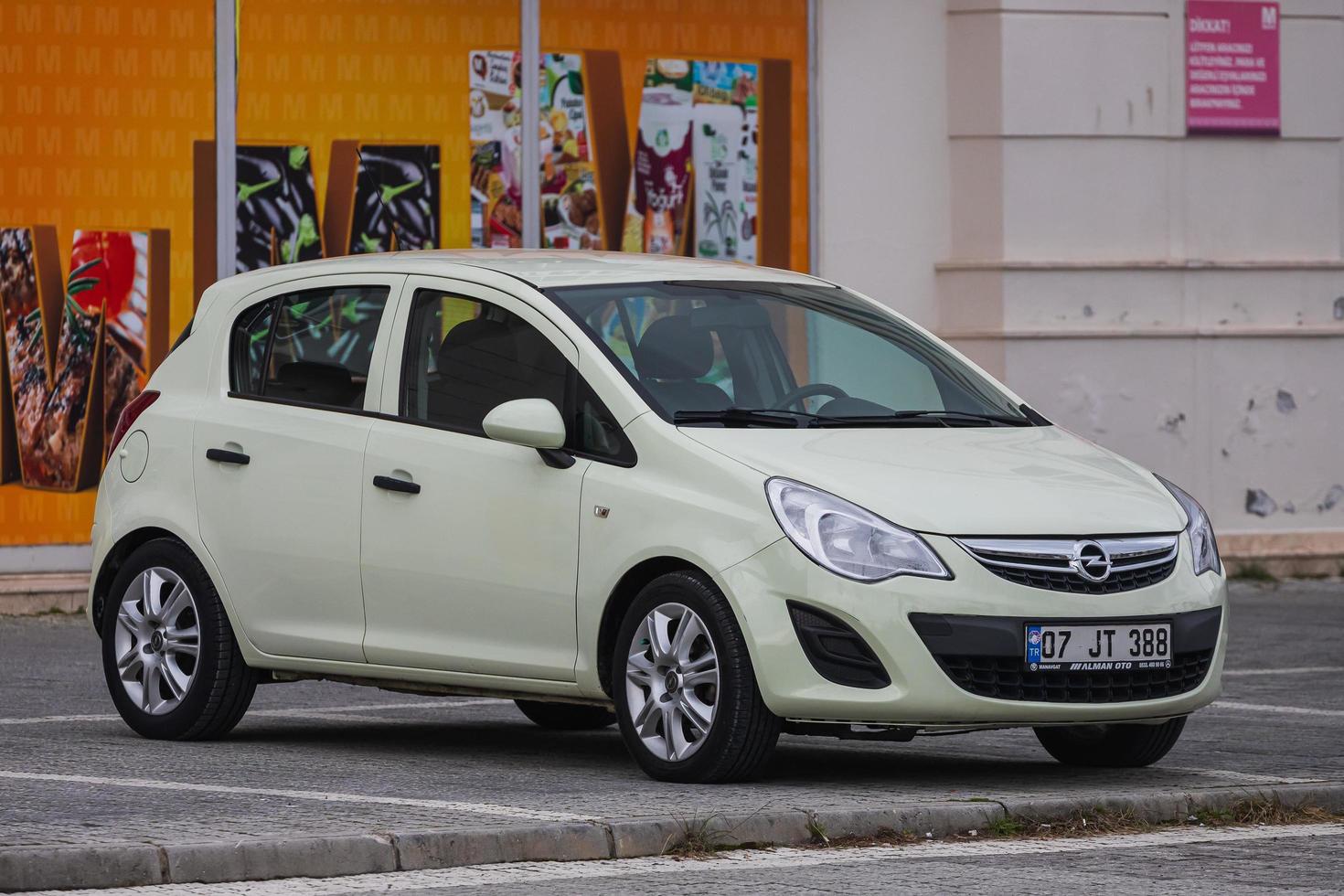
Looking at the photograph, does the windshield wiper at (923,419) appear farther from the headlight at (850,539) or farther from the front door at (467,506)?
the front door at (467,506)

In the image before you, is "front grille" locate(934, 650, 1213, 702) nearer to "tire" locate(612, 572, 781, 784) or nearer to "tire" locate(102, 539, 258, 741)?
"tire" locate(612, 572, 781, 784)

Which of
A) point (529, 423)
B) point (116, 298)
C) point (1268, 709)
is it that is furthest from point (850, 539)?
point (116, 298)

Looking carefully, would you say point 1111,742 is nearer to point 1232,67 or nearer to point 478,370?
point 478,370

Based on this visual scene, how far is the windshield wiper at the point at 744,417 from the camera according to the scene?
7789 mm

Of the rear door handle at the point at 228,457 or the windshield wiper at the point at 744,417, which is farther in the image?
the rear door handle at the point at 228,457

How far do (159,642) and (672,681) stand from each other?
→ 2.28 m

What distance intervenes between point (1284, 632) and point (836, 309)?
19.6ft

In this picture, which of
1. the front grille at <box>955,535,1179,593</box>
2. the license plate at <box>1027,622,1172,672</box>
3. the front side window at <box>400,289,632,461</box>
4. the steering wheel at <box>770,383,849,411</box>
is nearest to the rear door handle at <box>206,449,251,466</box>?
the front side window at <box>400,289,632,461</box>

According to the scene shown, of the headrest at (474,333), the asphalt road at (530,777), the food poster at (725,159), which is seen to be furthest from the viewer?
the food poster at (725,159)

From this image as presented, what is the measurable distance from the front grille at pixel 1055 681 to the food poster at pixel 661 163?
8951 mm

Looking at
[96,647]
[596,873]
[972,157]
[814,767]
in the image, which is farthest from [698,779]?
[972,157]

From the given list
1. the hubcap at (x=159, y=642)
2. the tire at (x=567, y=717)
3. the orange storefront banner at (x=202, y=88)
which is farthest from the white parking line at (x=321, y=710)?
Result: the orange storefront banner at (x=202, y=88)

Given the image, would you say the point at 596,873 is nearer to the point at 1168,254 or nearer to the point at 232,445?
the point at 232,445

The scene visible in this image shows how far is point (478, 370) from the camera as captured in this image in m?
8.34
